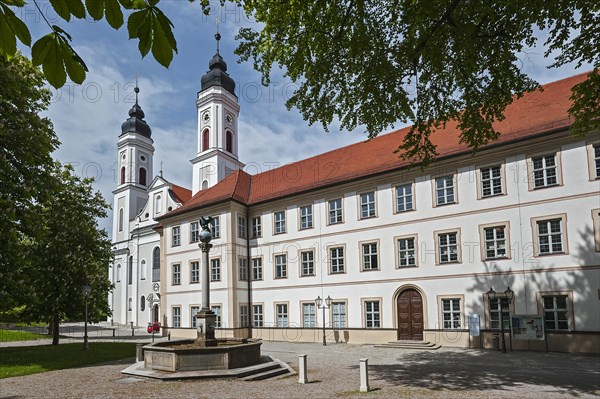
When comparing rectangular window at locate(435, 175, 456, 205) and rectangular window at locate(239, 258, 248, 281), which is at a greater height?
rectangular window at locate(435, 175, 456, 205)

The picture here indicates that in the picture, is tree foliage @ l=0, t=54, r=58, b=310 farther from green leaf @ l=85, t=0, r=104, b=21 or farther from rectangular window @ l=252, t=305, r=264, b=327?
rectangular window @ l=252, t=305, r=264, b=327

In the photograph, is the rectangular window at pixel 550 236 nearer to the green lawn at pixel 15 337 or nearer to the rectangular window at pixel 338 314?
the rectangular window at pixel 338 314

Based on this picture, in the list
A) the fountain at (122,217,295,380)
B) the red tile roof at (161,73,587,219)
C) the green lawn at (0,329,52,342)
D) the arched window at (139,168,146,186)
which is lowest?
the green lawn at (0,329,52,342)

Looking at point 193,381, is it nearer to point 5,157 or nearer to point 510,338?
point 5,157

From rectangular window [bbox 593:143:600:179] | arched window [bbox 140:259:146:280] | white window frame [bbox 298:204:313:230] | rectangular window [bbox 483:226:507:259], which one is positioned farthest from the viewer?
arched window [bbox 140:259:146:280]

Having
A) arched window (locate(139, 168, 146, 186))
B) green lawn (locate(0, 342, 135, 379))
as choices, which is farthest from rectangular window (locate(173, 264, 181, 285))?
arched window (locate(139, 168, 146, 186))

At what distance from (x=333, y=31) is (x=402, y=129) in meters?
19.6

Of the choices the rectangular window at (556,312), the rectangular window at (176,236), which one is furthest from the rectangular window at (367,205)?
the rectangular window at (176,236)

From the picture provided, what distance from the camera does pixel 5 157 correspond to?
14570 millimetres

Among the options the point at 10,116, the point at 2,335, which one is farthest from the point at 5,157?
the point at 2,335

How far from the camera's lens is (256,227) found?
32125 mm

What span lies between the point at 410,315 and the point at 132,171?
41.4m

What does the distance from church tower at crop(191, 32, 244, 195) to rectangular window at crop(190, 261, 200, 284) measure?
Result: 52.5ft

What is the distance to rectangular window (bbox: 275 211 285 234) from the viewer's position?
3083 centimetres
